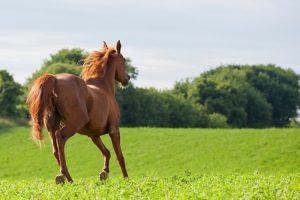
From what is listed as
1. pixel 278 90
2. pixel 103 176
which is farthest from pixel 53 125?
pixel 278 90

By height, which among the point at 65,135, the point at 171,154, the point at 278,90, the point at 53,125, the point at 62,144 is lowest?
the point at 171,154

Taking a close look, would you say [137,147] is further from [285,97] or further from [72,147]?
[285,97]

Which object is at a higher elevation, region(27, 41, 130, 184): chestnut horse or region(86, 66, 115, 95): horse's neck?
region(86, 66, 115, 95): horse's neck

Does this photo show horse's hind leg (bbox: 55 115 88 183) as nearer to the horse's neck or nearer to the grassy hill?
the horse's neck

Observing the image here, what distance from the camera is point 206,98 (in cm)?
10500

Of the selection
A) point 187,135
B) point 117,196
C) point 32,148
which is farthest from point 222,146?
point 117,196

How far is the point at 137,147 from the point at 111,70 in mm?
30136

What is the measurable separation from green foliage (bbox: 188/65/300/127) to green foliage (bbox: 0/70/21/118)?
36524 millimetres

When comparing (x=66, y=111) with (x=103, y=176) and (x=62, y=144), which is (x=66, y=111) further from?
(x=103, y=176)

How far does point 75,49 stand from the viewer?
9881 cm

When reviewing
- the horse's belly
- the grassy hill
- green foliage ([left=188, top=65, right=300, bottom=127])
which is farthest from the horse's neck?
green foliage ([left=188, top=65, right=300, bottom=127])

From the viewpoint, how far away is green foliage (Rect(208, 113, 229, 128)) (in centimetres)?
9214

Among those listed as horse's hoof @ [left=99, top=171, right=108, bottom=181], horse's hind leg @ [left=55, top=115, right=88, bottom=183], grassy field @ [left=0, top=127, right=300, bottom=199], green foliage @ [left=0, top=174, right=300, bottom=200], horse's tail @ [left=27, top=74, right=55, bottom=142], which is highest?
horse's tail @ [left=27, top=74, right=55, bottom=142]

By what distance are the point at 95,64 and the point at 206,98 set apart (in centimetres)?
8901
